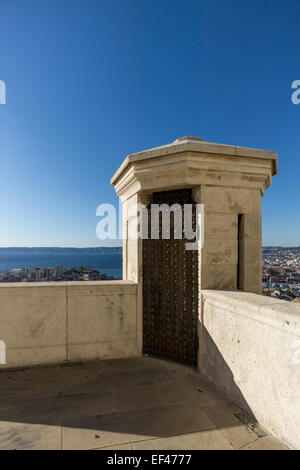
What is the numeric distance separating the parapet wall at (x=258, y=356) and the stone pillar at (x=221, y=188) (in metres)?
0.72

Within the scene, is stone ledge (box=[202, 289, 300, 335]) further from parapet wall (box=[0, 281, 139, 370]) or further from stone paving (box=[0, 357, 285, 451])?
Answer: parapet wall (box=[0, 281, 139, 370])

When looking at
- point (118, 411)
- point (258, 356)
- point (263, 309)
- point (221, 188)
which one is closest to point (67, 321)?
point (118, 411)

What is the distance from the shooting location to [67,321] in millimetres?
4297

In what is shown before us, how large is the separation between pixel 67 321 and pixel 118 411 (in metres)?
1.82

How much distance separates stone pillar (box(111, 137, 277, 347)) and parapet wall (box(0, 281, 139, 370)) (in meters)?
1.59

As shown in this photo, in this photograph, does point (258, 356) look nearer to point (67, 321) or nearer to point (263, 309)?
point (263, 309)

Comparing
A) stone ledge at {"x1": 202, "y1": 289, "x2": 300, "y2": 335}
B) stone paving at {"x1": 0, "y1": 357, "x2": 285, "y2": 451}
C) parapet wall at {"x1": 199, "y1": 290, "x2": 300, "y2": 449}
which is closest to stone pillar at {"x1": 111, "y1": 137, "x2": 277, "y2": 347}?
stone ledge at {"x1": 202, "y1": 289, "x2": 300, "y2": 335}

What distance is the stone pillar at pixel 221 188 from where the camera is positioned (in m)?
3.88

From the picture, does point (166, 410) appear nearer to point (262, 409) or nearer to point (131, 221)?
point (262, 409)

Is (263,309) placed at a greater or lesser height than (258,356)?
greater

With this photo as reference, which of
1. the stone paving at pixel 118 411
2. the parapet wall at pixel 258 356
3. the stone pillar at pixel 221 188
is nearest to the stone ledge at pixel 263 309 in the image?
the parapet wall at pixel 258 356

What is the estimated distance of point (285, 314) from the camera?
95.7 inches

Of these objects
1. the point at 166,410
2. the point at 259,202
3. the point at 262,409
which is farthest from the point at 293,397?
the point at 259,202

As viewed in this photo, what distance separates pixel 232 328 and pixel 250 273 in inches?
54.0
